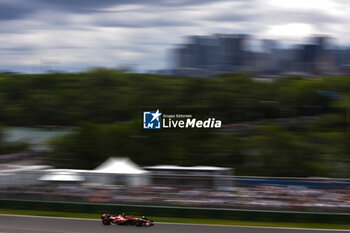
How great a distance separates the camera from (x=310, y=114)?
50.7 metres

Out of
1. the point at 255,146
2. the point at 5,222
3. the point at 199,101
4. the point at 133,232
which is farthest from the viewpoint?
the point at 199,101

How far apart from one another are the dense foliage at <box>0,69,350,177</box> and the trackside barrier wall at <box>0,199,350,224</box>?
33.2 feet

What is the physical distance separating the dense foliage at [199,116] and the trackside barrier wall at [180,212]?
1013cm

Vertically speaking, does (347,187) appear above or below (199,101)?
below

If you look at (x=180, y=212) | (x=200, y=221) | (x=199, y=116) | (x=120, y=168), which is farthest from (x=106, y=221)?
(x=199, y=116)

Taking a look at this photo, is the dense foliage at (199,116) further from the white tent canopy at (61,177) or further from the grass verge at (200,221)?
the grass verge at (200,221)

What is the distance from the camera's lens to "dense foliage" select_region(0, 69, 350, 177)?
29312 millimetres

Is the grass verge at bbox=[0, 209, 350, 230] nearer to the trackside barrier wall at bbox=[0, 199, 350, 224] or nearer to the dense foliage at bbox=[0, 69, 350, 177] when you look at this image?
the trackside barrier wall at bbox=[0, 199, 350, 224]

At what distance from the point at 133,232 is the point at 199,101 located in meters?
39.4

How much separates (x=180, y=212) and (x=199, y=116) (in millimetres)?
15138

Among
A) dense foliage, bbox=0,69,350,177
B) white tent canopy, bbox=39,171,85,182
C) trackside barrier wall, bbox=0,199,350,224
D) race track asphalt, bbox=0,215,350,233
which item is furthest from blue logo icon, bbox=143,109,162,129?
race track asphalt, bbox=0,215,350,233

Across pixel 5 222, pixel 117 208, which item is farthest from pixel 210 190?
pixel 5 222

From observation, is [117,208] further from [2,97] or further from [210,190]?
[2,97]

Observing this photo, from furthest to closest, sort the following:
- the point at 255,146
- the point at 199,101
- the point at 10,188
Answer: the point at 199,101, the point at 255,146, the point at 10,188
